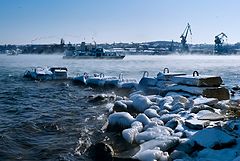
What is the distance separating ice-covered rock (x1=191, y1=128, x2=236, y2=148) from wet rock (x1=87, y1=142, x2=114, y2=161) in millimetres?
1867

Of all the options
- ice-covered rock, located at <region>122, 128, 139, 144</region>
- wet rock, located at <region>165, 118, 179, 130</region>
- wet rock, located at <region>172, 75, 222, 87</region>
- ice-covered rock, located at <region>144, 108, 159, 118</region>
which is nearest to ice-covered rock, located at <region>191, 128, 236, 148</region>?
wet rock, located at <region>165, 118, 179, 130</region>

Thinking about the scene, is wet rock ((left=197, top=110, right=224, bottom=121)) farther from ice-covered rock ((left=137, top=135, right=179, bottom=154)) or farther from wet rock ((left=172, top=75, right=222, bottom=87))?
wet rock ((left=172, top=75, right=222, bottom=87))

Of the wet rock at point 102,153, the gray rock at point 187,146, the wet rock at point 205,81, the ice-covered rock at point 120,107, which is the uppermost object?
the wet rock at point 205,81

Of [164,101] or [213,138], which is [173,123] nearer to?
[213,138]

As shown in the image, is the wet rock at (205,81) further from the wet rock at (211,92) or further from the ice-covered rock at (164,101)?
the ice-covered rock at (164,101)

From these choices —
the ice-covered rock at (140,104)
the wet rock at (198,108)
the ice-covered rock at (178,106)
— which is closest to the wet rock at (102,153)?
the wet rock at (198,108)

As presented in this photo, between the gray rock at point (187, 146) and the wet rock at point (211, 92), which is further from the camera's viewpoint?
the wet rock at point (211, 92)

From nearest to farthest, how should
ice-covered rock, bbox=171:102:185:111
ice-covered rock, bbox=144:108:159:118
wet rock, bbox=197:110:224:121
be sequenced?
1. wet rock, bbox=197:110:224:121
2. ice-covered rock, bbox=144:108:159:118
3. ice-covered rock, bbox=171:102:185:111

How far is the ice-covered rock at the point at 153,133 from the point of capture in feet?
27.0

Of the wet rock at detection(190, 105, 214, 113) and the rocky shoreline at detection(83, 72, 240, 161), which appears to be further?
the wet rock at detection(190, 105, 214, 113)

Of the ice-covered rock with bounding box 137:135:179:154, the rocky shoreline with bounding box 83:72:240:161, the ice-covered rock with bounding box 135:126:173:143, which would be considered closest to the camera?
the rocky shoreline with bounding box 83:72:240:161

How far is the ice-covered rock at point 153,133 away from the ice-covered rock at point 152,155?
111cm

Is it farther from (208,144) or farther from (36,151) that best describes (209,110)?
(36,151)

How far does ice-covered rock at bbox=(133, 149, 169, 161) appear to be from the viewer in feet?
22.5
